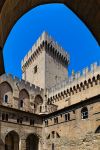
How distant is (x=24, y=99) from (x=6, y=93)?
3321mm

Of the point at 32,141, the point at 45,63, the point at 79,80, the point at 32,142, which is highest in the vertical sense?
the point at 45,63

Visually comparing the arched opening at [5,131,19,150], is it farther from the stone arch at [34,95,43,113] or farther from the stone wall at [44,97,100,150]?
the stone arch at [34,95,43,113]

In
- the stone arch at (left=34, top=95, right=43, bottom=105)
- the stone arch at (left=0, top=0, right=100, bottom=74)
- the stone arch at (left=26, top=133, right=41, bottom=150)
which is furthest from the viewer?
the stone arch at (left=34, top=95, right=43, bottom=105)

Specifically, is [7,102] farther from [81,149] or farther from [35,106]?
[81,149]

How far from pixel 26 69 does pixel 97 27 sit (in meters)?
40.2

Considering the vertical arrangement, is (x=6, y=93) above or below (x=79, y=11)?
above

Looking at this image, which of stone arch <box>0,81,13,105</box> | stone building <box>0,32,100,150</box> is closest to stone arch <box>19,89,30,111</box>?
stone building <box>0,32,100,150</box>

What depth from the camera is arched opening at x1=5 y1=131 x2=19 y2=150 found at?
96.5 ft

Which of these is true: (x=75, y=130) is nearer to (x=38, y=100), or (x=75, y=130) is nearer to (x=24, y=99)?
(x=24, y=99)

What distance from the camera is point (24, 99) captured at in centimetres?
3425

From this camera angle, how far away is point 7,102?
3186cm

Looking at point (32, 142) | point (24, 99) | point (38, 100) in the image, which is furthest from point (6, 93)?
point (32, 142)

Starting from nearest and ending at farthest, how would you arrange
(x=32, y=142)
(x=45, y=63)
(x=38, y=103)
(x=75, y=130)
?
(x=75, y=130) → (x=32, y=142) → (x=38, y=103) → (x=45, y=63)

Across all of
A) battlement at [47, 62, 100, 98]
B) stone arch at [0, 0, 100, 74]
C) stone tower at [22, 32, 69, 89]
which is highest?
stone tower at [22, 32, 69, 89]
